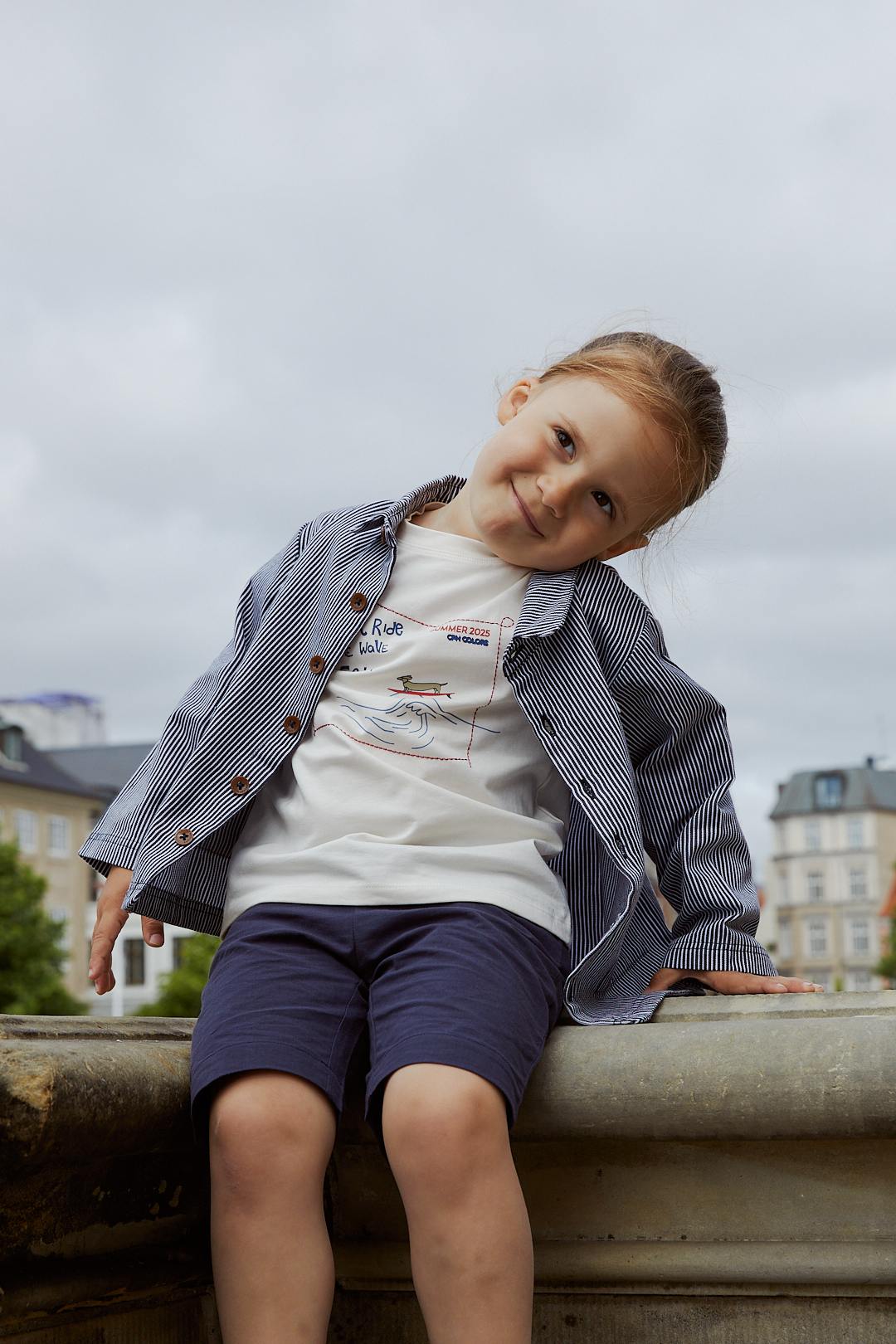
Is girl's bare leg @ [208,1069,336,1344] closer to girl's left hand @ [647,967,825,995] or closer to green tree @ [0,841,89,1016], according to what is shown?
girl's left hand @ [647,967,825,995]

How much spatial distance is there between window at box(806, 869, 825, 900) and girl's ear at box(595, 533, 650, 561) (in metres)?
78.3

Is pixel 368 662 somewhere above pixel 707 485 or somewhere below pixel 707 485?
below

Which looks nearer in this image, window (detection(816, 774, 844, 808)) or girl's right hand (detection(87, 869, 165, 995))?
girl's right hand (detection(87, 869, 165, 995))

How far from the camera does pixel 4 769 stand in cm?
5238

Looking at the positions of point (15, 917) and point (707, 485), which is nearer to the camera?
point (707, 485)

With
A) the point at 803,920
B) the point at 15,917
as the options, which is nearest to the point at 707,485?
the point at 15,917

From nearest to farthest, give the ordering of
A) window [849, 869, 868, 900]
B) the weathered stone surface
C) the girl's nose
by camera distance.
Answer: the weathered stone surface
the girl's nose
window [849, 869, 868, 900]

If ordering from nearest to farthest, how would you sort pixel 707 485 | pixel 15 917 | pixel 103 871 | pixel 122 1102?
1. pixel 122 1102
2. pixel 103 871
3. pixel 707 485
4. pixel 15 917

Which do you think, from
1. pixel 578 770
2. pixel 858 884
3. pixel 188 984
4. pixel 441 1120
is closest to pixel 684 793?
pixel 578 770

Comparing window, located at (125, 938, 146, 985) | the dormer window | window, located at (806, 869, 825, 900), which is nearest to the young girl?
the dormer window

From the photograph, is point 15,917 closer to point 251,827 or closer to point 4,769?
point 4,769

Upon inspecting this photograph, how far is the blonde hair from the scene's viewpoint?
252 cm

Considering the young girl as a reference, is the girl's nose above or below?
above

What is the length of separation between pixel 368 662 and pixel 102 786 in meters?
59.3
